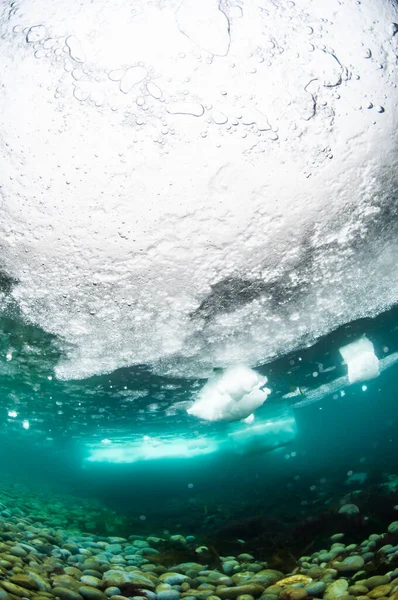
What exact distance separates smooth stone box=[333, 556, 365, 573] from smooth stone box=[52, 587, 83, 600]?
11.5 feet

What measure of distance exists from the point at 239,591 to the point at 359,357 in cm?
1658

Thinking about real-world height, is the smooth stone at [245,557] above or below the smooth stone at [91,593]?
below

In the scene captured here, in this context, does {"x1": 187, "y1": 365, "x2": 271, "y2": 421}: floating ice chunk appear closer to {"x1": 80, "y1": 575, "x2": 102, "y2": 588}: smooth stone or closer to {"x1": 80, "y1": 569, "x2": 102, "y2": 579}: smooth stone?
{"x1": 80, "y1": 569, "x2": 102, "y2": 579}: smooth stone

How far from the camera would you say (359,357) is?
18438 millimetres

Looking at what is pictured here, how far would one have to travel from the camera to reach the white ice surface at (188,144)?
3781mm

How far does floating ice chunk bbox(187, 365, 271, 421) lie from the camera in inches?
540

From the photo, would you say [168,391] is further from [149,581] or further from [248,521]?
[149,581]

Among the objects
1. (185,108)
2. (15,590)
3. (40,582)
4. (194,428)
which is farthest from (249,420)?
(185,108)

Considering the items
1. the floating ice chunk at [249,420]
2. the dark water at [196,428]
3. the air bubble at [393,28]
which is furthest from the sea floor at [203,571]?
the floating ice chunk at [249,420]

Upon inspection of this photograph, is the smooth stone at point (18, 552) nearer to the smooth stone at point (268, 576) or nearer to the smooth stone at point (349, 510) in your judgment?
the smooth stone at point (268, 576)

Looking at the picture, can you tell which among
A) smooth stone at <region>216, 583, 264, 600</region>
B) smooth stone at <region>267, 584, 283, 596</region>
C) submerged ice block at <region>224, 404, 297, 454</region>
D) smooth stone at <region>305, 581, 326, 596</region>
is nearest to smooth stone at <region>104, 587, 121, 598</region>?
smooth stone at <region>216, 583, 264, 600</region>

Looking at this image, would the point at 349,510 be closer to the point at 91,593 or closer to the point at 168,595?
the point at 168,595

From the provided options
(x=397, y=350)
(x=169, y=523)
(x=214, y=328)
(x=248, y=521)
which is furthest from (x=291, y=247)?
(x=397, y=350)

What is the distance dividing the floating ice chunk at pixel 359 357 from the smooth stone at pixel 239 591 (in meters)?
13.2
